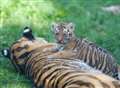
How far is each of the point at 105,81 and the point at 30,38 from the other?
203cm

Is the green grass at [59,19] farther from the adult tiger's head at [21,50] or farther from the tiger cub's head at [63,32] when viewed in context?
the tiger cub's head at [63,32]

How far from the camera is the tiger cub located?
533 cm

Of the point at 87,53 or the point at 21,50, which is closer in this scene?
the point at 87,53

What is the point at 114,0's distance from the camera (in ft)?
29.5

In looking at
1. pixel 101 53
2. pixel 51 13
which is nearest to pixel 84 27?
pixel 51 13

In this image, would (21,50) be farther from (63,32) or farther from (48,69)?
(48,69)

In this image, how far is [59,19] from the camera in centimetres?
776

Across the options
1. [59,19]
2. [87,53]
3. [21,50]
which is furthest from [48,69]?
[59,19]

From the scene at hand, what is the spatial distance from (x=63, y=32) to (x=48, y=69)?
1.01 m

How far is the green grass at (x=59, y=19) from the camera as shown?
23.1 ft

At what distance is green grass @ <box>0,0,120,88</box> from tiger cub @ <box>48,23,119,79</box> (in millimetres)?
992

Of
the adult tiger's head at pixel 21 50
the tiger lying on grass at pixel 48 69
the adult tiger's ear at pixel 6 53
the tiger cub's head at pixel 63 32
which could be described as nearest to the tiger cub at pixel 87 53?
the tiger cub's head at pixel 63 32

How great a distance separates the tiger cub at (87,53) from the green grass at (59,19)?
3.26ft

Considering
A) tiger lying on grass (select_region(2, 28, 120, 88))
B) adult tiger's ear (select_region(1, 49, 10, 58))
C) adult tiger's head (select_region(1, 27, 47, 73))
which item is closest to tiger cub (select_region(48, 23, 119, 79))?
tiger lying on grass (select_region(2, 28, 120, 88))
